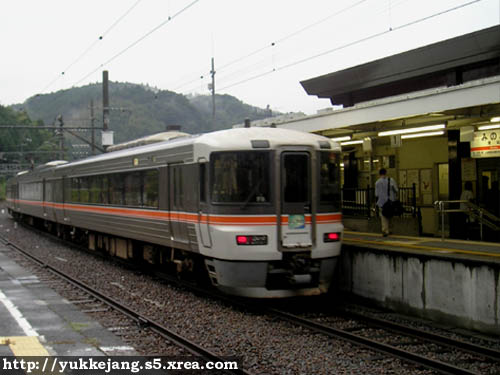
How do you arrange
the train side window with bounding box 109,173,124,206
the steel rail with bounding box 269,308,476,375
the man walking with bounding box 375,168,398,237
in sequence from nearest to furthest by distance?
the steel rail with bounding box 269,308,476,375 → the man walking with bounding box 375,168,398,237 → the train side window with bounding box 109,173,124,206

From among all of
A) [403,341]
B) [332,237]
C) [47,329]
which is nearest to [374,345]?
[403,341]

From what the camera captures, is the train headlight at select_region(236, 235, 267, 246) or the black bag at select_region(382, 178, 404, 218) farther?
the black bag at select_region(382, 178, 404, 218)

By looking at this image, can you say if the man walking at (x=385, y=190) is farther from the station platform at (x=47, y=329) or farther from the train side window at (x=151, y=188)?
the station platform at (x=47, y=329)

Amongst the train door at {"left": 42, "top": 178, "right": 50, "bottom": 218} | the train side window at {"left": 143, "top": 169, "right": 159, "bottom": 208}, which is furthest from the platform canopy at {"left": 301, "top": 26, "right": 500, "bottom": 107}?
the train door at {"left": 42, "top": 178, "right": 50, "bottom": 218}

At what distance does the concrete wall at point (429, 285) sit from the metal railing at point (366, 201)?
139 inches

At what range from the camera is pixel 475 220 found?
13477 mm

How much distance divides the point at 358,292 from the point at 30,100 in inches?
5322

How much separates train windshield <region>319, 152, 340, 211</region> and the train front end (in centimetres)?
3

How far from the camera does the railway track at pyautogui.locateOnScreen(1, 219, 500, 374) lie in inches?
286

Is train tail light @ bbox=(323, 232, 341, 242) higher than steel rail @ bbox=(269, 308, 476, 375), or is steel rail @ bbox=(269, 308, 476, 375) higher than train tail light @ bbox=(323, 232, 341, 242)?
train tail light @ bbox=(323, 232, 341, 242)

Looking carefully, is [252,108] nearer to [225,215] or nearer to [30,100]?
[30,100]

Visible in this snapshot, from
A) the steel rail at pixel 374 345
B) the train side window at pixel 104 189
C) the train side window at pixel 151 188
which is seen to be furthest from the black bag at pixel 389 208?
the train side window at pixel 104 189

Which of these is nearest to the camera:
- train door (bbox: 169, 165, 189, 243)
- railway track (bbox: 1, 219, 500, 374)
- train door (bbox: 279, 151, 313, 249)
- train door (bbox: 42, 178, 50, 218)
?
railway track (bbox: 1, 219, 500, 374)

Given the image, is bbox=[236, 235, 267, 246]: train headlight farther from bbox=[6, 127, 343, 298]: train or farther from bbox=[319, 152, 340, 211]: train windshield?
bbox=[319, 152, 340, 211]: train windshield
